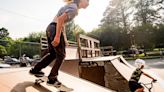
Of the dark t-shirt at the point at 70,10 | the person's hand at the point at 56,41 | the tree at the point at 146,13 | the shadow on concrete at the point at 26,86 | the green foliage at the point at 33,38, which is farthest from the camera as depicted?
the green foliage at the point at 33,38

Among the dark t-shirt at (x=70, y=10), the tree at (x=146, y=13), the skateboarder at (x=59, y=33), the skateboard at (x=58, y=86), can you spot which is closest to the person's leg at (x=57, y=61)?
the skateboarder at (x=59, y=33)

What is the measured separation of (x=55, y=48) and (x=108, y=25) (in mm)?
44135

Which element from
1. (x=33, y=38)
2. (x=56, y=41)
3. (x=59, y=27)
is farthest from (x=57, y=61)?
(x=33, y=38)

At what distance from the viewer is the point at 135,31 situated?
41.4 m

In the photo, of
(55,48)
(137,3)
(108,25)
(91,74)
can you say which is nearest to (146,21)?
(137,3)

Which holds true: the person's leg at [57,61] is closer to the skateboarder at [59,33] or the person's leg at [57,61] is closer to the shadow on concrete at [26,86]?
the skateboarder at [59,33]

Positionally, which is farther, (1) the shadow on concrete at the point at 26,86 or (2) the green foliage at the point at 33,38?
(2) the green foliage at the point at 33,38

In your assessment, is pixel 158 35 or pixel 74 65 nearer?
pixel 74 65

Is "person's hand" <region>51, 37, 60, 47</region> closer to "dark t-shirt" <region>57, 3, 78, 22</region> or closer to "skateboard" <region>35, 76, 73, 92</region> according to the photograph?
"dark t-shirt" <region>57, 3, 78, 22</region>

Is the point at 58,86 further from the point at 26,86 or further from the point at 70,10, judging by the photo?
the point at 70,10

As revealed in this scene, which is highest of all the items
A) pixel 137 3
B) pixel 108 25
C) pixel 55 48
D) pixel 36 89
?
pixel 137 3

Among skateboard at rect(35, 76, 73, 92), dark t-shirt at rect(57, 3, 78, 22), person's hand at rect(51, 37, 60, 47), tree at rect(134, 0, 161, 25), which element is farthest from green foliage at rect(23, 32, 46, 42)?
person's hand at rect(51, 37, 60, 47)

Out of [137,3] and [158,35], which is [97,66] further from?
[137,3]

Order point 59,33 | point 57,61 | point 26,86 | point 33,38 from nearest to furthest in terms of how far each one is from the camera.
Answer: point 26,86 < point 59,33 < point 57,61 < point 33,38
